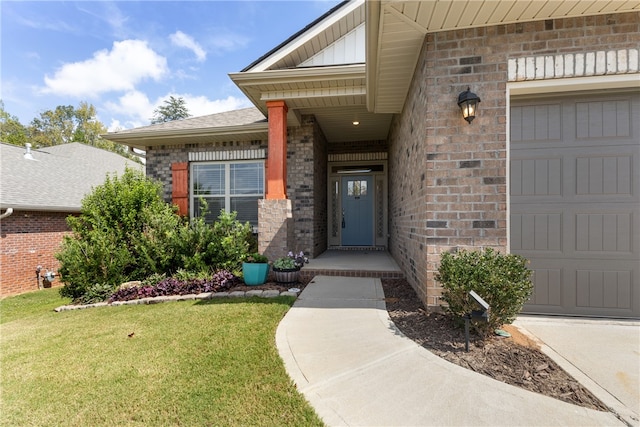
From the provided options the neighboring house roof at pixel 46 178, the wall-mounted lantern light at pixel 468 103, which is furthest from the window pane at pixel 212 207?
the wall-mounted lantern light at pixel 468 103

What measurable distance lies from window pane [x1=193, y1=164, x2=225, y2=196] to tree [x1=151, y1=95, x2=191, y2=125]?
26015mm

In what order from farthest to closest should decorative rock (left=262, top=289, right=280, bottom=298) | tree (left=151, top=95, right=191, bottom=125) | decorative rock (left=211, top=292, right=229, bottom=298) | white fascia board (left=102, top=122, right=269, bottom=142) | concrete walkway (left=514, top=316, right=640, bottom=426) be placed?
tree (left=151, top=95, right=191, bottom=125)
white fascia board (left=102, top=122, right=269, bottom=142)
decorative rock (left=211, top=292, right=229, bottom=298)
decorative rock (left=262, top=289, right=280, bottom=298)
concrete walkway (left=514, top=316, right=640, bottom=426)

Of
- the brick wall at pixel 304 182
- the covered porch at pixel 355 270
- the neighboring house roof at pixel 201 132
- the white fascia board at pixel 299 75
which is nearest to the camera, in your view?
the covered porch at pixel 355 270

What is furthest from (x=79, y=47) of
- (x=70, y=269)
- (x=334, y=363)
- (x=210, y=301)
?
(x=334, y=363)

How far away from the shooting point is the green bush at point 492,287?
7.20 feet

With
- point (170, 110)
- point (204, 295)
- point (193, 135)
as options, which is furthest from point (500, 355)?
point (170, 110)

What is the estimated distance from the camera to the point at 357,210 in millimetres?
8297

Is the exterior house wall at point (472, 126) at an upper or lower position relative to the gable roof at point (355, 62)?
lower

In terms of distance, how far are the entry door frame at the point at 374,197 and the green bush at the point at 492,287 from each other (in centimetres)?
550

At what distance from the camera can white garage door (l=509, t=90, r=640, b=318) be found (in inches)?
106

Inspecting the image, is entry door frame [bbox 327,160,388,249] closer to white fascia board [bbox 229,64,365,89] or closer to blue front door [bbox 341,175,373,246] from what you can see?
blue front door [bbox 341,175,373,246]

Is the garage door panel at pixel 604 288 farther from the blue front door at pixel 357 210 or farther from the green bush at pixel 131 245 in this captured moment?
the blue front door at pixel 357 210

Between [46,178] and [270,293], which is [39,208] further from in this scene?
[270,293]

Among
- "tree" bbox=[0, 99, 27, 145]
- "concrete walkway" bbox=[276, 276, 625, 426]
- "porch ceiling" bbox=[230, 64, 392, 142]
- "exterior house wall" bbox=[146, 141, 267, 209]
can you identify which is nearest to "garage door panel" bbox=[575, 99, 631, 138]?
"concrete walkway" bbox=[276, 276, 625, 426]
